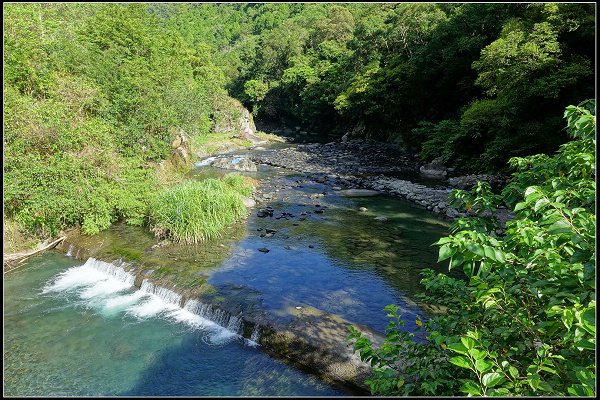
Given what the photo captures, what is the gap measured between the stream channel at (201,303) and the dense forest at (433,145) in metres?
1.66

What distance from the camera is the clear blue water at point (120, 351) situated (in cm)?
877

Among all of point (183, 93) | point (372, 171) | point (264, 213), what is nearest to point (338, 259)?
point (264, 213)

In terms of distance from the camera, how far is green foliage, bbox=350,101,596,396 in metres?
3.12

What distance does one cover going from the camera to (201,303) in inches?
470

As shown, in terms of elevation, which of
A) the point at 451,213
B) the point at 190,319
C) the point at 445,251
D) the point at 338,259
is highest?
the point at 445,251

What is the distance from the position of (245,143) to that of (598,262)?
45.8 m

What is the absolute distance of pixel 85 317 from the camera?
1147 cm

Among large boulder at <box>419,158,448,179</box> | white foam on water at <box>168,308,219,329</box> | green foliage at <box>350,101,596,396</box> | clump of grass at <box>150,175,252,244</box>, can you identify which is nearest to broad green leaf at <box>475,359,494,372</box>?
green foliage at <box>350,101,596,396</box>

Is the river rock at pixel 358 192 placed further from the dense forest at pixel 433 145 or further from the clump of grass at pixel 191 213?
the clump of grass at pixel 191 213

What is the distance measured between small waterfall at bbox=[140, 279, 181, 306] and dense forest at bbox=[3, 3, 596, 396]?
3239 mm

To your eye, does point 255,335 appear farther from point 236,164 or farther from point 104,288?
point 236,164

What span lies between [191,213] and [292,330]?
27.4ft

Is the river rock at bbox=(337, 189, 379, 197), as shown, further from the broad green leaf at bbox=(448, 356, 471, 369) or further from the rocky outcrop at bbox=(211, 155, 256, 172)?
the broad green leaf at bbox=(448, 356, 471, 369)

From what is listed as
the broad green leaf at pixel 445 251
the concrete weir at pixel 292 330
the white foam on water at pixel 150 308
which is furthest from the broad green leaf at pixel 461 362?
the white foam on water at pixel 150 308
